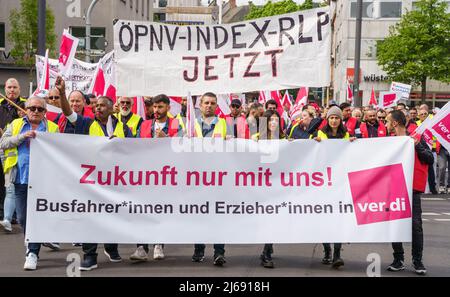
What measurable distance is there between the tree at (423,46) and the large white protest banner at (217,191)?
103 feet

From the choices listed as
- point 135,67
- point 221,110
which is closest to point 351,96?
point 221,110

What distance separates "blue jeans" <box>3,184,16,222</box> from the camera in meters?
9.09

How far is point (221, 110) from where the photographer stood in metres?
12.6

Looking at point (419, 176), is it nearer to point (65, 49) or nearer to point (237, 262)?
point (237, 262)

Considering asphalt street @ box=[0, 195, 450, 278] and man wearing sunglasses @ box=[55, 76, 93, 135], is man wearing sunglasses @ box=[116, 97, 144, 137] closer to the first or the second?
man wearing sunglasses @ box=[55, 76, 93, 135]

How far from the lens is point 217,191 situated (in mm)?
6938

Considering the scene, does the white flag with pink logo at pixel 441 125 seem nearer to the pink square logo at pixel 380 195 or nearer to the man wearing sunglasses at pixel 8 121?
the pink square logo at pixel 380 195

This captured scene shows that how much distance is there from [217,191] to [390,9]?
139 ft

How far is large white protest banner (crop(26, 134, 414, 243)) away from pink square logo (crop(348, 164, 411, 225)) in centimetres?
1

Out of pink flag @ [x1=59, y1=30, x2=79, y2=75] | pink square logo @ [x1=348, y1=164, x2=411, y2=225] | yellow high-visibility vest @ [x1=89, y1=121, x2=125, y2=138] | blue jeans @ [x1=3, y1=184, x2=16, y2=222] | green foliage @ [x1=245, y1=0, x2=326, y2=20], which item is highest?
green foliage @ [x1=245, y1=0, x2=326, y2=20]

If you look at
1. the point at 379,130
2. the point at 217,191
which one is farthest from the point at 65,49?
the point at 379,130

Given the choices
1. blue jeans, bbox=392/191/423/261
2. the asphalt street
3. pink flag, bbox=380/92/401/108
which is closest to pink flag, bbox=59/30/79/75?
the asphalt street

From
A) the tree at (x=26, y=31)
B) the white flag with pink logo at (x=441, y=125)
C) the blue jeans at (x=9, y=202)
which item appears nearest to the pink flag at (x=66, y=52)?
the blue jeans at (x=9, y=202)

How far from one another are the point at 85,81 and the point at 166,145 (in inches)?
284
